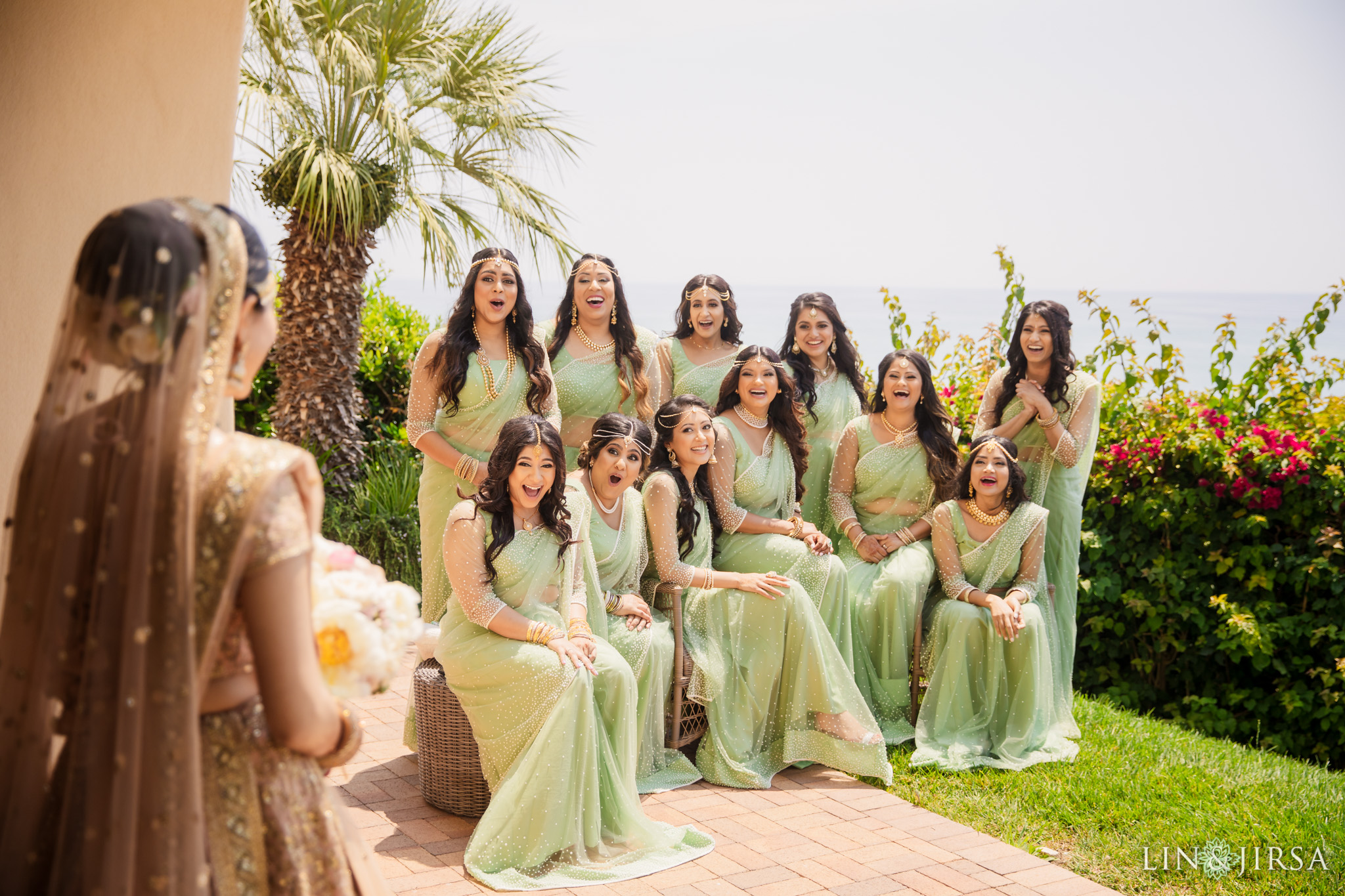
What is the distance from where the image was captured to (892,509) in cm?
632

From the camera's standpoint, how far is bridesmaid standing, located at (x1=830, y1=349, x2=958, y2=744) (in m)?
6.01

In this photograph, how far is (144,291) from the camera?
1.79m

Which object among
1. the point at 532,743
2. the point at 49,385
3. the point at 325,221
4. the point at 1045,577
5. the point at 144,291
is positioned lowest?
the point at 532,743

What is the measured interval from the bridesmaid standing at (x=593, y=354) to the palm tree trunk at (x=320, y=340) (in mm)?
3731

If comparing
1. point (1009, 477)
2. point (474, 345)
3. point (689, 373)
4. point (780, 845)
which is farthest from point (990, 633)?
point (474, 345)

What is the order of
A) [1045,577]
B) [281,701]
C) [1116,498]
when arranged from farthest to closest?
[1116,498]
[1045,577]
[281,701]

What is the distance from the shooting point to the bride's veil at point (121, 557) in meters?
1.80

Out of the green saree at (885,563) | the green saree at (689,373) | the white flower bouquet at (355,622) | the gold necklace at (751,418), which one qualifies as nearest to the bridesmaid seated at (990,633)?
the green saree at (885,563)

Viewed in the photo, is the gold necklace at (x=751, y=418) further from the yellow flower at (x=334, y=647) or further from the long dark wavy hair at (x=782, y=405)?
the yellow flower at (x=334, y=647)

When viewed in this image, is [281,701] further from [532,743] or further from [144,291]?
[532,743]

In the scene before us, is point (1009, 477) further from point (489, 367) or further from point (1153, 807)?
point (489, 367)

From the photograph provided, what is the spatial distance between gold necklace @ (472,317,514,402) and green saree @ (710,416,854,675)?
109 centimetres

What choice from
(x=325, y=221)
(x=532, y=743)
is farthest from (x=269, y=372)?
(x=532, y=743)

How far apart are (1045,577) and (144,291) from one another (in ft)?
17.6
